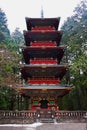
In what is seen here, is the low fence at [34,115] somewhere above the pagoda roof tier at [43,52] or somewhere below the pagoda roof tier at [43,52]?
below

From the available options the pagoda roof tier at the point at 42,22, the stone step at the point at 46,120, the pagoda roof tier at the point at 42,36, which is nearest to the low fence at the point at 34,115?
the stone step at the point at 46,120

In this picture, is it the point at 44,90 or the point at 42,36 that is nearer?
the point at 44,90

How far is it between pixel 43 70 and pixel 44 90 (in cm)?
234

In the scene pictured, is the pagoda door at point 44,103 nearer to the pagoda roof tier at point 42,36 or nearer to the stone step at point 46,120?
the stone step at point 46,120

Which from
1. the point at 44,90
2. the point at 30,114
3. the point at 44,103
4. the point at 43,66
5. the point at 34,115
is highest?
the point at 43,66

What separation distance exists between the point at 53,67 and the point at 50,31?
408cm

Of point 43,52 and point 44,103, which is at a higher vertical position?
point 43,52

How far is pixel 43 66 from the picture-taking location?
26.0 m

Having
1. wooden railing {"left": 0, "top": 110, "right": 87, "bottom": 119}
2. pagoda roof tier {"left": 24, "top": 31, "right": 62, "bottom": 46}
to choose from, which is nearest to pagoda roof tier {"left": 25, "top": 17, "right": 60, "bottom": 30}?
pagoda roof tier {"left": 24, "top": 31, "right": 62, "bottom": 46}

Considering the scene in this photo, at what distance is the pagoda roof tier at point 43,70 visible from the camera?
85.7 feet

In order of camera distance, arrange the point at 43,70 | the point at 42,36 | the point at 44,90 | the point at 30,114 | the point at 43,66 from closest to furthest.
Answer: the point at 30,114 → the point at 44,90 → the point at 43,66 → the point at 43,70 → the point at 42,36

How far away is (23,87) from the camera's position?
82.0ft

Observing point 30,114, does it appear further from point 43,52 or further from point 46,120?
point 43,52

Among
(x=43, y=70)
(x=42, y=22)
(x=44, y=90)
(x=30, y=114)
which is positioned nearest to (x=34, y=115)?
(x=30, y=114)
